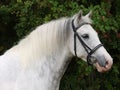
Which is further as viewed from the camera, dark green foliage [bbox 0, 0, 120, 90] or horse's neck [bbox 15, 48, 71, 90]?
dark green foliage [bbox 0, 0, 120, 90]

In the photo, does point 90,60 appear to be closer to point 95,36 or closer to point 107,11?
point 95,36

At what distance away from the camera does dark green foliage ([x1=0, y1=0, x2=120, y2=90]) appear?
7.34m

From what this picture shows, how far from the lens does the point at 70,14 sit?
7188 mm

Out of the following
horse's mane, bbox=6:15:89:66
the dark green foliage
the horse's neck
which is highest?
horse's mane, bbox=6:15:89:66

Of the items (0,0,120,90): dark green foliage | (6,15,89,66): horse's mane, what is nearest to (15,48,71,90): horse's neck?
(6,15,89,66): horse's mane

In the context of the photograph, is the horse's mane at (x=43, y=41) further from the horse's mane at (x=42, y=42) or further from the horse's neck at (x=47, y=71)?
the horse's neck at (x=47, y=71)

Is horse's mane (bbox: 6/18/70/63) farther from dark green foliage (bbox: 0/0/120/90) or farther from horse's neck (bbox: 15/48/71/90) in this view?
dark green foliage (bbox: 0/0/120/90)

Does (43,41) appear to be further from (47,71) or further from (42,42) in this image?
(47,71)

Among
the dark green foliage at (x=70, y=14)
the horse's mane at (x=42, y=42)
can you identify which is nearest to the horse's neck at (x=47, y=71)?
the horse's mane at (x=42, y=42)

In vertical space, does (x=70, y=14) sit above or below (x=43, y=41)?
below

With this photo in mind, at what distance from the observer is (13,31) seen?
8680 millimetres

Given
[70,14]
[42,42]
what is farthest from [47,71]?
[70,14]

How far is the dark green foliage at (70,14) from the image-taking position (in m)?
7.34

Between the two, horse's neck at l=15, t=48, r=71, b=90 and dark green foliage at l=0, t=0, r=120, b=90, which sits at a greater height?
horse's neck at l=15, t=48, r=71, b=90
